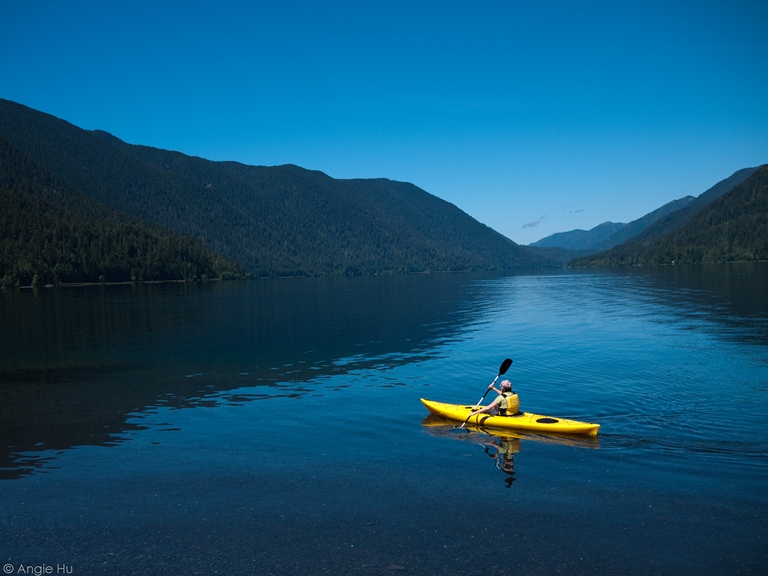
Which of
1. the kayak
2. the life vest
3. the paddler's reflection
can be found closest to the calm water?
the paddler's reflection

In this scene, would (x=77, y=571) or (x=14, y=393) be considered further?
(x=14, y=393)

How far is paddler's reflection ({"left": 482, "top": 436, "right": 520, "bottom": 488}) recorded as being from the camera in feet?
61.5

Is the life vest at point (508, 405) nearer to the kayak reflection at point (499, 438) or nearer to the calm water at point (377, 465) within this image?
the kayak reflection at point (499, 438)

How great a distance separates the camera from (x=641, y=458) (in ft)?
65.6

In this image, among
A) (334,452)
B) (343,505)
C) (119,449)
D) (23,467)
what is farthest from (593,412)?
(23,467)

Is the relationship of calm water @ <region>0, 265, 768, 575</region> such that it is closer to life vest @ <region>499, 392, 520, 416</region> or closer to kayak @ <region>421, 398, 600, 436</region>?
kayak @ <region>421, 398, 600, 436</region>

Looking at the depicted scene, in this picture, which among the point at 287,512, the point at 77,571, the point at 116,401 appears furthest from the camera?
the point at 116,401

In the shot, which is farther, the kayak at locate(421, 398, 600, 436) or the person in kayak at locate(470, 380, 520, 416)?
the person in kayak at locate(470, 380, 520, 416)

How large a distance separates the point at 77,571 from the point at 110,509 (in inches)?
136

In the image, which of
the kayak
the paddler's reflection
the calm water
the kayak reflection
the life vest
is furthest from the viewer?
the life vest

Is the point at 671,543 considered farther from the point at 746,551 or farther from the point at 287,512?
the point at 287,512

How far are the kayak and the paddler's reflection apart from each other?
0.85 metres

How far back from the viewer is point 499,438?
2292 cm

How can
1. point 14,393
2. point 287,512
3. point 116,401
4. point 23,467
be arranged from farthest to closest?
point 14,393, point 116,401, point 23,467, point 287,512
